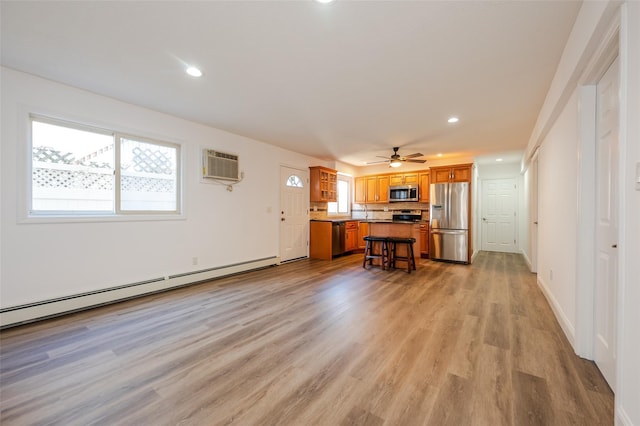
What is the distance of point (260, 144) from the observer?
204 inches

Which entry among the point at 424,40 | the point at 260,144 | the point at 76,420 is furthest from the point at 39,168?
the point at 424,40

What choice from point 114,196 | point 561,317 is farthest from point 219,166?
point 561,317

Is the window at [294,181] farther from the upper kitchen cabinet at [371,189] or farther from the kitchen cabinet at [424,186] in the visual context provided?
the kitchen cabinet at [424,186]

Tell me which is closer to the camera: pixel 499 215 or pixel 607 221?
pixel 607 221

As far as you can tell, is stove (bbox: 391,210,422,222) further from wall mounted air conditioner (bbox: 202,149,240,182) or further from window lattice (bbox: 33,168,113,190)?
window lattice (bbox: 33,168,113,190)

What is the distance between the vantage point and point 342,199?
791cm

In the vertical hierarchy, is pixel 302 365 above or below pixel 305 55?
below

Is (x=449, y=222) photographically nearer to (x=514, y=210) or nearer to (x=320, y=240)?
(x=514, y=210)

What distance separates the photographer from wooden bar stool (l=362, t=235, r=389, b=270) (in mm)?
5129

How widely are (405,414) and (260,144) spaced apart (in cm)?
480

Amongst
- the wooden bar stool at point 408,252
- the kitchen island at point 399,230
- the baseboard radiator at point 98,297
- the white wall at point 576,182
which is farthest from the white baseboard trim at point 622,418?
the baseboard radiator at point 98,297

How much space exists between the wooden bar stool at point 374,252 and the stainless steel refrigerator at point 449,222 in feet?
5.01

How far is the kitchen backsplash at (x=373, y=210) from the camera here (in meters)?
6.84

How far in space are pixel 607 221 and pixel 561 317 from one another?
1.32 metres
